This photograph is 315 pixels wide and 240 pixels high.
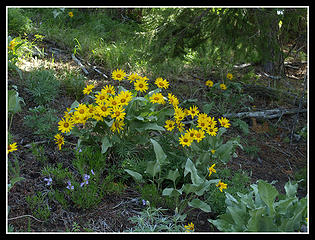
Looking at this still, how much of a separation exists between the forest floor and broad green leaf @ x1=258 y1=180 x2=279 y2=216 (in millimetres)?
474

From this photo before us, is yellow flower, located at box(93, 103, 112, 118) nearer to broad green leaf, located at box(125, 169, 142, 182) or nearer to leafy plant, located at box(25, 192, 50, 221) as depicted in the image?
broad green leaf, located at box(125, 169, 142, 182)

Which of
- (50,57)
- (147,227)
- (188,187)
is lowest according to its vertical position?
(147,227)

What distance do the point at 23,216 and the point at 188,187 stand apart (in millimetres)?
1071

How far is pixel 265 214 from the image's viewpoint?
2.05 metres

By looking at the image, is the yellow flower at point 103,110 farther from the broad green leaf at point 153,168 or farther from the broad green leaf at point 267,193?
the broad green leaf at point 267,193

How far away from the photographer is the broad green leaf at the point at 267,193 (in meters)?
2.00

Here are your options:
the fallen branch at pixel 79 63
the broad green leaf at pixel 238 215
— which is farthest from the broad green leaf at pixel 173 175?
the fallen branch at pixel 79 63

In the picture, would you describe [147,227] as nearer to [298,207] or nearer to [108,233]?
[108,233]

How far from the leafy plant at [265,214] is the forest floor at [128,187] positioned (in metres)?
0.26

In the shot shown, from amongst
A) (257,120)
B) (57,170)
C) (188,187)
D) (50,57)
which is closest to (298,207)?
(188,187)

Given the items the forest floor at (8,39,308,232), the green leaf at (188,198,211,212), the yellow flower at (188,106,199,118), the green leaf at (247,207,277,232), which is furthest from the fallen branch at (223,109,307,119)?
the green leaf at (247,207,277,232)

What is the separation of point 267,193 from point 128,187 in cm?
104

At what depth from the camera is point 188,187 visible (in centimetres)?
230

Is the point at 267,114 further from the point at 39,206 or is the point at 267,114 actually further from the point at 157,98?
the point at 39,206
